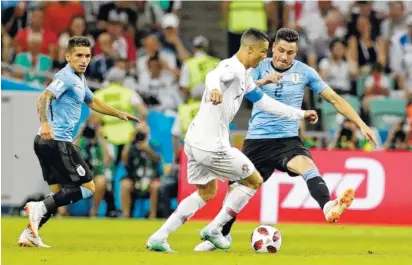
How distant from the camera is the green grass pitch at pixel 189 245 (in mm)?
11375

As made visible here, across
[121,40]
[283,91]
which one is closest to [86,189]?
[283,91]

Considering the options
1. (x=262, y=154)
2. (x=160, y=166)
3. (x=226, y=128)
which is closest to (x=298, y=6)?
(x=160, y=166)

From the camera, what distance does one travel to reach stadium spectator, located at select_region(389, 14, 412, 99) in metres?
23.1

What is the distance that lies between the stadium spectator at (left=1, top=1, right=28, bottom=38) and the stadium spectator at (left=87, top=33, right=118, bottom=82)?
5.51 feet

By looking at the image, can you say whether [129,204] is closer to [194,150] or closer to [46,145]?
[46,145]

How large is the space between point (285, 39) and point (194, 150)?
2.07m

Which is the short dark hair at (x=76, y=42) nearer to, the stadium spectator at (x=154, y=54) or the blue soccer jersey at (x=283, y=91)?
the blue soccer jersey at (x=283, y=91)

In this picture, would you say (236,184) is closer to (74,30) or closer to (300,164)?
(300,164)

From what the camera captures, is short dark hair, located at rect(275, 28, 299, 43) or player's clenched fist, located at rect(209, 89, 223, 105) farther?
short dark hair, located at rect(275, 28, 299, 43)

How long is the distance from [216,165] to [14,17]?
12535mm

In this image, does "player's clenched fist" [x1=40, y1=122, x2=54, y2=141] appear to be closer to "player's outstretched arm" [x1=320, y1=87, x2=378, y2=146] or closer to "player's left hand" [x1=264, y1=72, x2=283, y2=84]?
"player's left hand" [x1=264, y1=72, x2=283, y2=84]

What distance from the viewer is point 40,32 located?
22.8 metres

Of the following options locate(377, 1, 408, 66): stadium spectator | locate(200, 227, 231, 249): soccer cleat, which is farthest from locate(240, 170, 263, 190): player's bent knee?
locate(377, 1, 408, 66): stadium spectator

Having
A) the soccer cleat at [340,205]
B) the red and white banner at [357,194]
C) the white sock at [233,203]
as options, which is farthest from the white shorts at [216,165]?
the red and white banner at [357,194]
